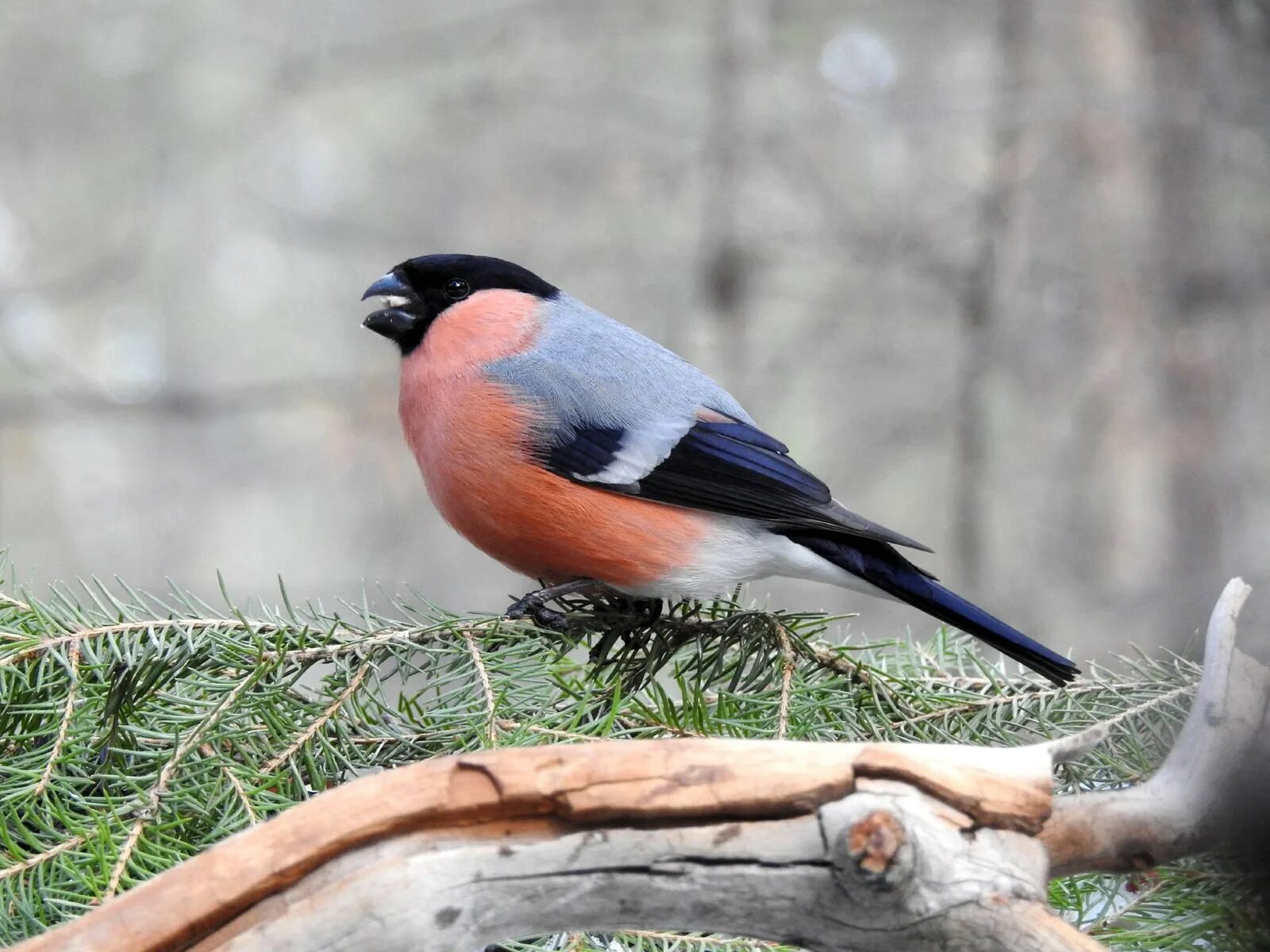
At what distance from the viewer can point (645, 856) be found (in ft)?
3.61

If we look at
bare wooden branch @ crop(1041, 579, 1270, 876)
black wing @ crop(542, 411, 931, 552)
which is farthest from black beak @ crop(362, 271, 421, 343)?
bare wooden branch @ crop(1041, 579, 1270, 876)

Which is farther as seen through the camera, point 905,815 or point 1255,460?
point 1255,460

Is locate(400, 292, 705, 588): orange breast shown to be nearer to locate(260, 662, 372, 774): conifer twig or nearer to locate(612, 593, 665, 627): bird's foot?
locate(612, 593, 665, 627): bird's foot

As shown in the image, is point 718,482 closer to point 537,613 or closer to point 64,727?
point 537,613

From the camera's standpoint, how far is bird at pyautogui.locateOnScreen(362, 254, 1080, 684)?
86.0 inches

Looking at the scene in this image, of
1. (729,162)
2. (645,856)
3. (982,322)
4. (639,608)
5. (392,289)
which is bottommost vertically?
(639,608)

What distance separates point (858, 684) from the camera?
1.83m

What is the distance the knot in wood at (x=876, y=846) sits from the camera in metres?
1.05

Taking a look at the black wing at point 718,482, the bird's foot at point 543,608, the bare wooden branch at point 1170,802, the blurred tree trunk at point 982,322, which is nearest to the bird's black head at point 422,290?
the black wing at point 718,482

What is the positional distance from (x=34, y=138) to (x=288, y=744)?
5.42m

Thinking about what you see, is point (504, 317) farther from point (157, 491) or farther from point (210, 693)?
point (157, 491)

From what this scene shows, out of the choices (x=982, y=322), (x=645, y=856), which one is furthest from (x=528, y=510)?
(x=982, y=322)


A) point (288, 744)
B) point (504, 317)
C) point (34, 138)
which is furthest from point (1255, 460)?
point (34, 138)

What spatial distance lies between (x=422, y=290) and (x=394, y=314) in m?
0.08
